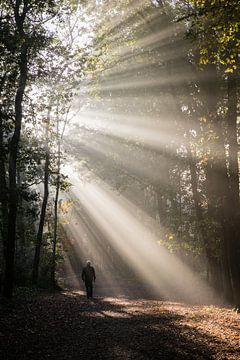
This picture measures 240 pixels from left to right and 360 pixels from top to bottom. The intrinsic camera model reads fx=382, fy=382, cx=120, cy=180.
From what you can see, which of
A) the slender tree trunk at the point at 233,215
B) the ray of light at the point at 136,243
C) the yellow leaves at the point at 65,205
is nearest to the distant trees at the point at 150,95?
the slender tree trunk at the point at 233,215

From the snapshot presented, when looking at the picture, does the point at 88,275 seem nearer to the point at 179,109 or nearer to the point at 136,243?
the point at 179,109

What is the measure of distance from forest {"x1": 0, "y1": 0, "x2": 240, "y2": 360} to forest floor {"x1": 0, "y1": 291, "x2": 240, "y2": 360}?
4 cm

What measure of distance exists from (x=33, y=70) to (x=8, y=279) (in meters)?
8.23

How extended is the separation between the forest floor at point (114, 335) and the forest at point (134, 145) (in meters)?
0.04

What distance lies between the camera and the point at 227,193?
14078 mm

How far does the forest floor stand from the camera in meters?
7.85

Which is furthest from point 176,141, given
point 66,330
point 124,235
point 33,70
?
point 124,235

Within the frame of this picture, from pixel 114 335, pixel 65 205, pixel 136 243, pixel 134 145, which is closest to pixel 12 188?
pixel 114 335

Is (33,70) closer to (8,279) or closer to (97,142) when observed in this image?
(8,279)

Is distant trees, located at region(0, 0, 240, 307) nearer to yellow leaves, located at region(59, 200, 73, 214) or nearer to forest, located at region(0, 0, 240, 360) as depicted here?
forest, located at region(0, 0, 240, 360)

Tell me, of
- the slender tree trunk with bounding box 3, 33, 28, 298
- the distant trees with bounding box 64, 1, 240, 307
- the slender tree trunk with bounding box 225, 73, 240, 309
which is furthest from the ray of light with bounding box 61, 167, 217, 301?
the slender tree trunk with bounding box 3, 33, 28, 298

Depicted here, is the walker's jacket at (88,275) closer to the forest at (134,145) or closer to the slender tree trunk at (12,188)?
the forest at (134,145)

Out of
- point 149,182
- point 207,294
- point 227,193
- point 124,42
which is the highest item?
point 124,42

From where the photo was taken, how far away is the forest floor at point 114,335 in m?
7.85
